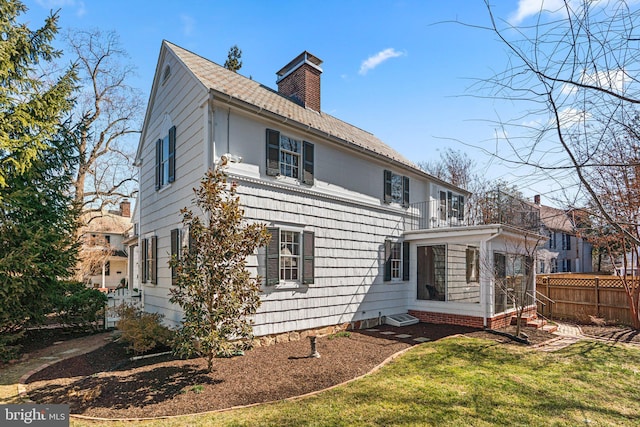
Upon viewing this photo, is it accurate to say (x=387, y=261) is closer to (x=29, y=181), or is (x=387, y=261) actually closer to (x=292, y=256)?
(x=292, y=256)

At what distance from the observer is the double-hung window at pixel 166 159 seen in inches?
360

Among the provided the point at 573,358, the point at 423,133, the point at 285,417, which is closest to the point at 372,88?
the point at 423,133

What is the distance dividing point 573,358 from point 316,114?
10162mm

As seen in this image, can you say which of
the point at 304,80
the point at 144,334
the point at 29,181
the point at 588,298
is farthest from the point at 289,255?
the point at 588,298

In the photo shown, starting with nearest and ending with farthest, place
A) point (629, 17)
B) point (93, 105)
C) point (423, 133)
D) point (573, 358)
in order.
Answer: point (629, 17)
point (423, 133)
point (573, 358)
point (93, 105)

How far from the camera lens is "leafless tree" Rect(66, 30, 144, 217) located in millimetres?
18703

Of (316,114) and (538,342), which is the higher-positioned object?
(316,114)

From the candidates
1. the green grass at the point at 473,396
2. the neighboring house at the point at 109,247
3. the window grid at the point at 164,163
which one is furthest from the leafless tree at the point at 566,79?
the neighboring house at the point at 109,247

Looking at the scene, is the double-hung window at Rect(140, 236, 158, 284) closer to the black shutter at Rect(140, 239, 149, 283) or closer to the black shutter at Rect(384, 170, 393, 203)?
the black shutter at Rect(140, 239, 149, 283)

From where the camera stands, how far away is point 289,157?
29.7 feet

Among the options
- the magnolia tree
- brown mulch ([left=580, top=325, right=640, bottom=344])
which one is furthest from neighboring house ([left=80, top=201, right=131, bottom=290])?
brown mulch ([left=580, top=325, right=640, bottom=344])

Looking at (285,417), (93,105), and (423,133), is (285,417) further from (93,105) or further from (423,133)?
(93,105)

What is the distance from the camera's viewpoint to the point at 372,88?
9.57ft

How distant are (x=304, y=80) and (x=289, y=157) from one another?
4610mm
